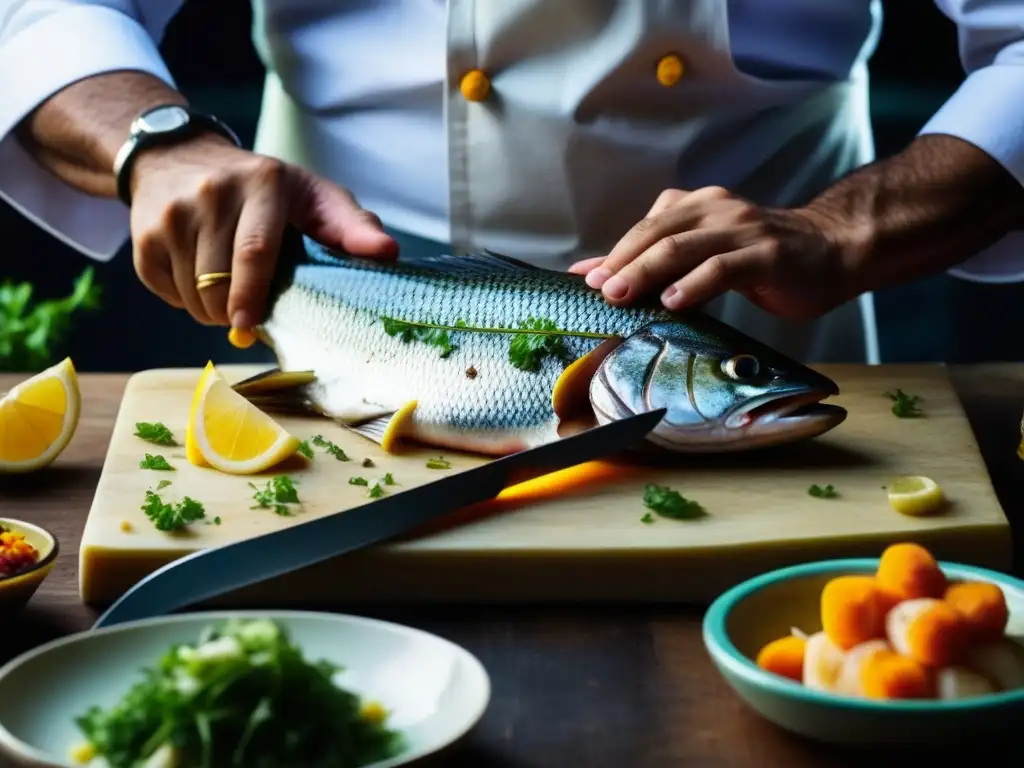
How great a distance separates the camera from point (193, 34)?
4.09 metres

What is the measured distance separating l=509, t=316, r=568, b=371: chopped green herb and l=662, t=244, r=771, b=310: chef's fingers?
15cm

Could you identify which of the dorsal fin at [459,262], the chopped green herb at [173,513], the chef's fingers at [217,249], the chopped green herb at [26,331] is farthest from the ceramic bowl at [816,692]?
the chopped green herb at [26,331]

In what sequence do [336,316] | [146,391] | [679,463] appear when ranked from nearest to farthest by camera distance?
[679,463], [336,316], [146,391]

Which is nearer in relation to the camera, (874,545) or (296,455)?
(874,545)

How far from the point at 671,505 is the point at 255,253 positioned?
754 millimetres

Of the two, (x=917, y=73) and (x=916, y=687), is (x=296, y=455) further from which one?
(x=917, y=73)

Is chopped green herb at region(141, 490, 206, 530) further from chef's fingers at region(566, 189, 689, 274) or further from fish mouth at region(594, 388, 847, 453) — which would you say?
chef's fingers at region(566, 189, 689, 274)

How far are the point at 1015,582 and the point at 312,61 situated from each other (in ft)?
5.03

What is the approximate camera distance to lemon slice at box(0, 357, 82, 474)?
1748 millimetres

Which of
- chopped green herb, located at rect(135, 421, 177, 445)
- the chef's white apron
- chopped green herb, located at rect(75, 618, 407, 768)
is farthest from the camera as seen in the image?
the chef's white apron

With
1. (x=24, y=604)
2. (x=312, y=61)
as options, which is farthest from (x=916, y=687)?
(x=312, y=61)

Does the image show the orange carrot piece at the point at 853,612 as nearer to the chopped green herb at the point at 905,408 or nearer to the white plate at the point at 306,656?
the white plate at the point at 306,656

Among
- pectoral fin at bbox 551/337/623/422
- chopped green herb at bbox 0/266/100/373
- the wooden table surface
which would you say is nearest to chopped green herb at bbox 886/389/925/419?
the wooden table surface

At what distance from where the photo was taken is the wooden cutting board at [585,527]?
1426mm
